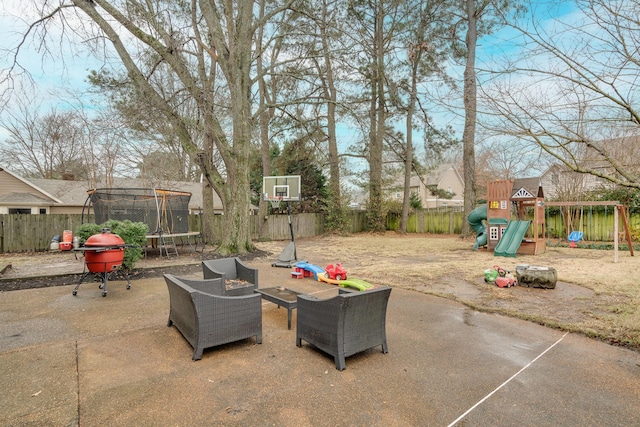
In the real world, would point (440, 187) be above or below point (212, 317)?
above

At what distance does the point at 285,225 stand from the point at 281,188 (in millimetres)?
6762

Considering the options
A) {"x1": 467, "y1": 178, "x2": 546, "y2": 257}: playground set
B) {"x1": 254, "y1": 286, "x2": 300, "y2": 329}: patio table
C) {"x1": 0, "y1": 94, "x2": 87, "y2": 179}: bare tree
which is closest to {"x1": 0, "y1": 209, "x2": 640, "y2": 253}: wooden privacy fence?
{"x1": 467, "y1": 178, "x2": 546, "y2": 257}: playground set

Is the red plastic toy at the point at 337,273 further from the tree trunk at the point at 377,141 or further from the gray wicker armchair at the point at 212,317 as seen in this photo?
the tree trunk at the point at 377,141

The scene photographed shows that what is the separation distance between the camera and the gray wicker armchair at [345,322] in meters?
2.74

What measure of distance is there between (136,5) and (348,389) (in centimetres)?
1024

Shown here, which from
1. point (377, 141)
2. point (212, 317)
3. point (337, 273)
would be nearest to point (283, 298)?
point (212, 317)

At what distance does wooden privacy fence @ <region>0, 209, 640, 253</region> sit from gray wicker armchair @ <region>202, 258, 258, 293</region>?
7.35m

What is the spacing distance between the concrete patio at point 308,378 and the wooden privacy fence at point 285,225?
9.14 meters

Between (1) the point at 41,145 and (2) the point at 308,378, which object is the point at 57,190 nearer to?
(1) the point at 41,145

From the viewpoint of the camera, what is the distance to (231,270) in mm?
5121

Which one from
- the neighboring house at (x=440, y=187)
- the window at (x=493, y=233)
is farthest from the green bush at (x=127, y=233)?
A: the neighboring house at (x=440, y=187)

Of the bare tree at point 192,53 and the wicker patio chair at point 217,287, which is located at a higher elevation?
the bare tree at point 192,53

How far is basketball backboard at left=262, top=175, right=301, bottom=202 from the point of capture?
961 cm

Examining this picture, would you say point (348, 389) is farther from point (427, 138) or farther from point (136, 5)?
point (427, 138)
